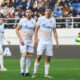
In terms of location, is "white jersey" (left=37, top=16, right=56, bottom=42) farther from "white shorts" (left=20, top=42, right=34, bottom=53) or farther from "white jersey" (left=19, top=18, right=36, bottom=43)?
"white shorts" (left=20, top=42, right=34, bottom=53)

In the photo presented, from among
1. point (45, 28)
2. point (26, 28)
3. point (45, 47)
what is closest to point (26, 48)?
point (26, 28)

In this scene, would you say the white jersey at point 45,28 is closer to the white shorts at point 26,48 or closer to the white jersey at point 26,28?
the white jersey at point 26,28

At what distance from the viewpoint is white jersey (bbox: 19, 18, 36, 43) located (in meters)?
14.4

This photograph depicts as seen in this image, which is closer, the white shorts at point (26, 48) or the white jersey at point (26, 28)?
the white jersey at point (26, 28)

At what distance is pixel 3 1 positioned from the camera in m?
29.3

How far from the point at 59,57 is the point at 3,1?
6.62 meters

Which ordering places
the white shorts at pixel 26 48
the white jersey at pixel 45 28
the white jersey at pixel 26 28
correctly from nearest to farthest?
the white jersey at pixel 45 28, the white jersey at pixel 26 28, the white shorts at pixel 26 48

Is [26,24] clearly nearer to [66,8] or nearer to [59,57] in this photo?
[59,57]

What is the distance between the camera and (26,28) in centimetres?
1444

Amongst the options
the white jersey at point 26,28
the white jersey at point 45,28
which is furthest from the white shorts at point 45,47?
the white jersey at point 26,28

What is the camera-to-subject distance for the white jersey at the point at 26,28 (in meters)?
14.4

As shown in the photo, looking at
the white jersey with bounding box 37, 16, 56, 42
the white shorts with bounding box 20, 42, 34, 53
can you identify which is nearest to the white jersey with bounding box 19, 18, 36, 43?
the white shorts with bounding box 20, 42, 34, 53

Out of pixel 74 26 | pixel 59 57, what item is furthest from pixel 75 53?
pixel 74 26

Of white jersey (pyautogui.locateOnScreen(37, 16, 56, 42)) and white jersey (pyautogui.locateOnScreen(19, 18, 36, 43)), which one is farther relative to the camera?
white jersey (pyautogui.locateOnScreen(19, 18, 36, 43))
